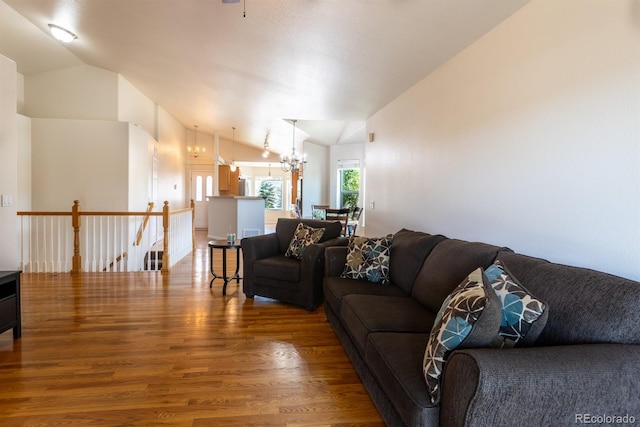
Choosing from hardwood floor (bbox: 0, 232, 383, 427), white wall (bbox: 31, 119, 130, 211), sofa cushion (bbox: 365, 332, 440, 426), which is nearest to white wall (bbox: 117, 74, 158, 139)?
white wall (bbox: 31, 119, 130, 211)

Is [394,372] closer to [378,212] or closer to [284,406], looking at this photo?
[284,406]

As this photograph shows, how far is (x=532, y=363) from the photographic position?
110cm

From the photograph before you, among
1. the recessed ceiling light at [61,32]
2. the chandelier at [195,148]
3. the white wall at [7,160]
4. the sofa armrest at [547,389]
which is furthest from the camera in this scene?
the chandelier at [195,148]

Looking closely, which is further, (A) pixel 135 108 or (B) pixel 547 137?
(A) pixel 135 108

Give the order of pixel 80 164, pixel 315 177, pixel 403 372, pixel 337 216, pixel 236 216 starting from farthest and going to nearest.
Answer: pixel 315 177 < pixel 236 216 < pixel 337 216 < pixel 80 164 < pixel 403 372

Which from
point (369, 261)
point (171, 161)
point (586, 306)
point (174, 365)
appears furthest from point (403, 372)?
point (171, 161)

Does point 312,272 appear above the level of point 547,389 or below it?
below

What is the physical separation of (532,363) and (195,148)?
10.4m

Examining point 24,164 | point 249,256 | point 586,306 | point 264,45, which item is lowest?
point 249,256

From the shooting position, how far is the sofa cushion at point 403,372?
1278mm

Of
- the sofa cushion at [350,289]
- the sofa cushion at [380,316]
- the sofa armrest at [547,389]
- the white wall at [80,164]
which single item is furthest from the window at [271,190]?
the sofa armrest at [547,389]

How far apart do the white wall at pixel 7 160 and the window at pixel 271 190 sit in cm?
1009

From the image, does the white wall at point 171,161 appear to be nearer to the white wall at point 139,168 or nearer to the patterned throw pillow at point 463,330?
the white wall at point 139,168

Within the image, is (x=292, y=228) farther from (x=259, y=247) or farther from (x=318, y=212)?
(x=318, y=212)
